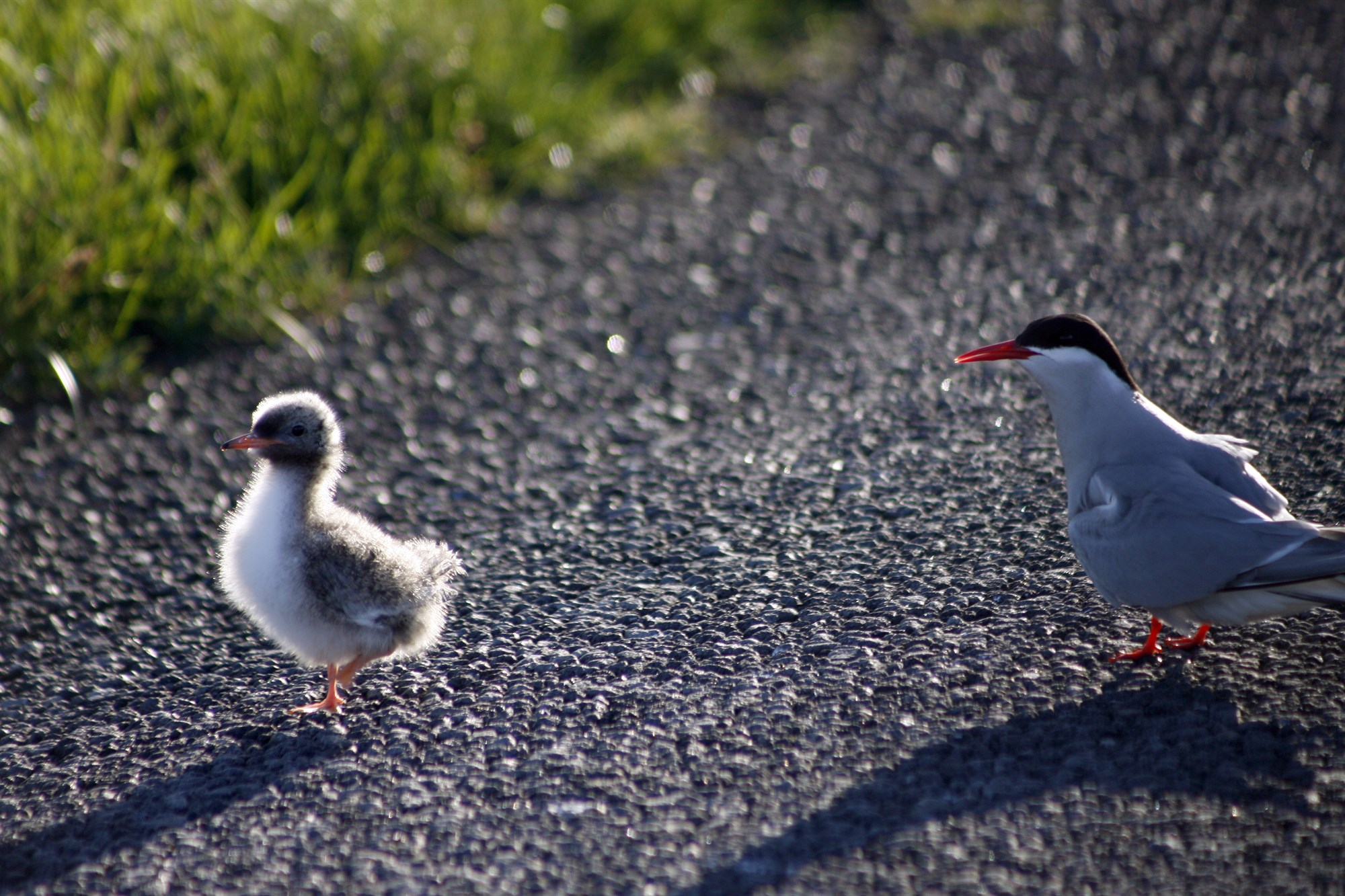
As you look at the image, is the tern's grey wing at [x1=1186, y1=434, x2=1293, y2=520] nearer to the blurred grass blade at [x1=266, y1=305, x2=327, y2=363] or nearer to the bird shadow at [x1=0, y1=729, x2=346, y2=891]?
the bird shadow at [x1=0, y1=729, x2=346, y2=891]

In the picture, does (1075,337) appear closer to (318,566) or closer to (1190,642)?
(1190,642)

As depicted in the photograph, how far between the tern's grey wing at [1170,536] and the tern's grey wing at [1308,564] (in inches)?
0.7

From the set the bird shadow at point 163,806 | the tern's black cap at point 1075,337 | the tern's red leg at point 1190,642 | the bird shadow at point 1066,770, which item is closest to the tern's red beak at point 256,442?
the bird shadow at point 163,806

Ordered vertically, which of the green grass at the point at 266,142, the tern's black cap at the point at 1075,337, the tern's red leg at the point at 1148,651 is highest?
the green grass at the point at 266,142

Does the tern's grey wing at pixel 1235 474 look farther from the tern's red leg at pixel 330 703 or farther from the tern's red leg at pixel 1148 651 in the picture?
the tern's red leg at pixel 330 703

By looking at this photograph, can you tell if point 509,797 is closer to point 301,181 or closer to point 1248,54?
point 301,181

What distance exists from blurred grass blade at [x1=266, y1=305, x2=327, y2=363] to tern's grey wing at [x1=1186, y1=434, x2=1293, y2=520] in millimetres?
3845

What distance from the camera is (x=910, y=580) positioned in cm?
393

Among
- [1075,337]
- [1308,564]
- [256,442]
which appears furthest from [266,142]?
[1308,564]

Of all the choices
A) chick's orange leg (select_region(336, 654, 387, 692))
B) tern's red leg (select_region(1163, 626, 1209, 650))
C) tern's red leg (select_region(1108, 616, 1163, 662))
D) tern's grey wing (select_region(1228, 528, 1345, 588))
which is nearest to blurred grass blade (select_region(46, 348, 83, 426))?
chick's orange leg (select_region(336, 654, 387, 692))

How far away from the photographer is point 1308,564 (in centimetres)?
308

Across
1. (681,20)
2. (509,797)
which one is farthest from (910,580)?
(681,20)

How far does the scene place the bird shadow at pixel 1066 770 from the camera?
277 cm

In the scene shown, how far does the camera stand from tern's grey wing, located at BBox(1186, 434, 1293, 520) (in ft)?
11.1
